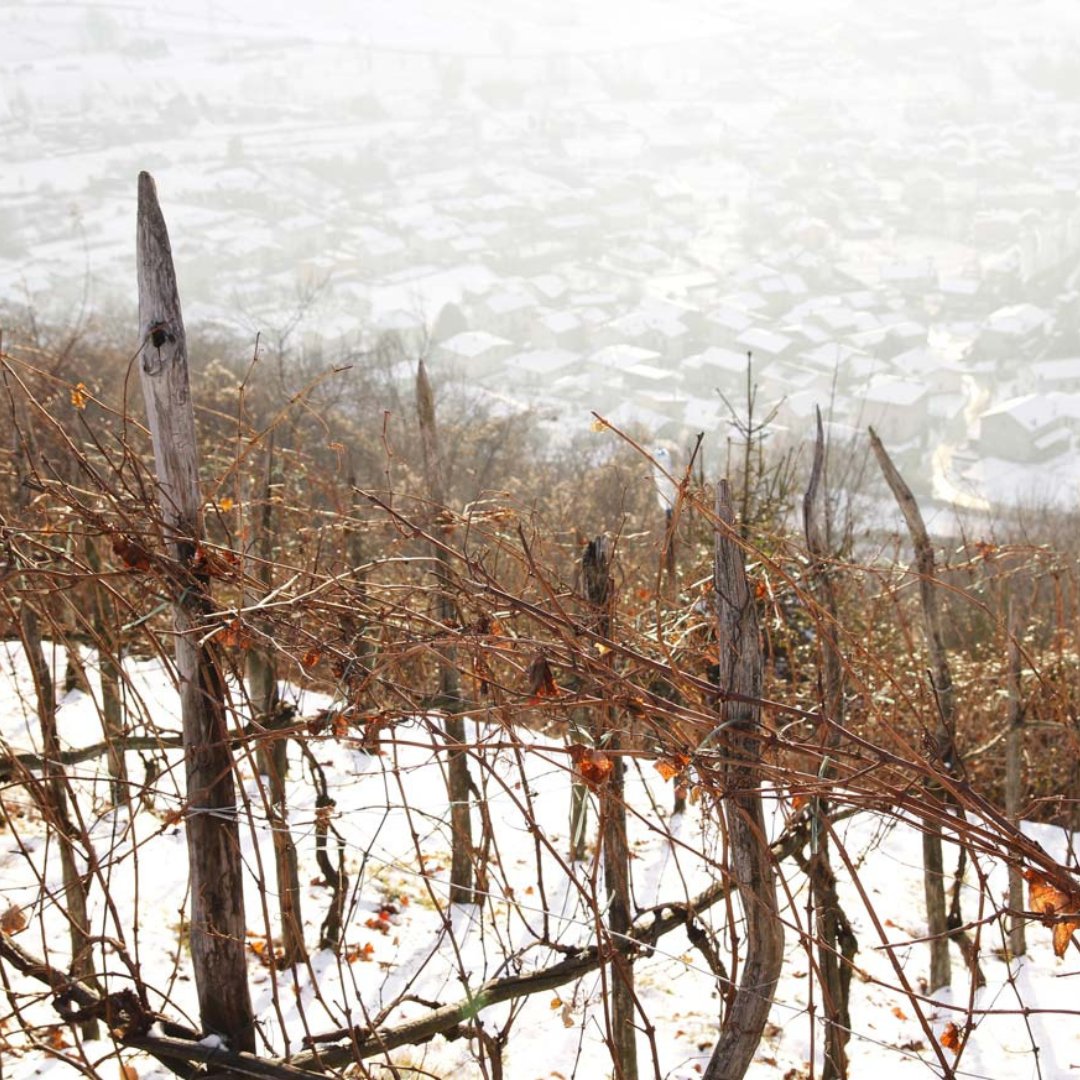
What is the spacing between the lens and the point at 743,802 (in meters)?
1.84

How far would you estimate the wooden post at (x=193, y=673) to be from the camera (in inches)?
74.2

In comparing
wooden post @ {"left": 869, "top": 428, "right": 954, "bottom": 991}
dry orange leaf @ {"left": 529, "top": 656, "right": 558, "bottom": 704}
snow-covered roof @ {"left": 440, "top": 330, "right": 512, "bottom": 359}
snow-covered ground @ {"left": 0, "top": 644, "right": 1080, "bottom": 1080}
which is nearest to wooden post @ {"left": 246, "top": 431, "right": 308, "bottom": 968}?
snow-covered ground @ {"left": 0, "top": 644, "right": 1080, "bottom": 1080}

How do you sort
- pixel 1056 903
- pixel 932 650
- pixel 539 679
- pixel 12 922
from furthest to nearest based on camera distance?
pixel 932 650 → pixel 12 922 → pixel 539 679 → pixel 1056 903

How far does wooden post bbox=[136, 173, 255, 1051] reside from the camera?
6.19 feet

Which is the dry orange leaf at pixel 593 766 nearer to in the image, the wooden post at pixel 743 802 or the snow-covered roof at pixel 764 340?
the wooden post at pixel 743 802

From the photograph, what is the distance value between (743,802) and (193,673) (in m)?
1.15

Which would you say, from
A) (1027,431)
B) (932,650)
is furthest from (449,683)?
(1027,431)

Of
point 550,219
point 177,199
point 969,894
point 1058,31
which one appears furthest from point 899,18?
point 969,894

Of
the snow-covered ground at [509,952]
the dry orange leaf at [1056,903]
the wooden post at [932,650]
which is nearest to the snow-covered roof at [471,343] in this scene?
the snow-covered ground at [509,952]

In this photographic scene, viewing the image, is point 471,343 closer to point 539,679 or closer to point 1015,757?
point 1015,757

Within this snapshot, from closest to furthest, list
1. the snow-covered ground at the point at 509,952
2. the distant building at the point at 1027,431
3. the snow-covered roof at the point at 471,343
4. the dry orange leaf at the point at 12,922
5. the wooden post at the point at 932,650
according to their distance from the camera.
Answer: the dry orange leaf at the point at 12,922 → the snow-covered ground at the point at 509,952 → the wooden post at the point at 932,650 → the distant building at the point at 1027,431 → the snow-covered roof at the point at 471,343

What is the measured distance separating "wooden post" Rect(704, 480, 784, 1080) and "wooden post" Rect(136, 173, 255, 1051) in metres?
0.99

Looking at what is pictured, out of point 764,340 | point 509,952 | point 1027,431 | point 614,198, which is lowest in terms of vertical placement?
point 509,952

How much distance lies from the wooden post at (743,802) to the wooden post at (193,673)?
99 centimetres
